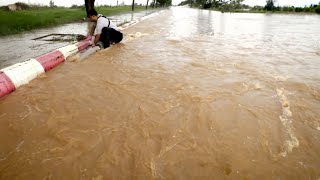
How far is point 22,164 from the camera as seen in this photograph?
305 cm

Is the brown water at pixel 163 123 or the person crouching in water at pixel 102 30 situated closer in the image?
the brown water at pixel 163 123

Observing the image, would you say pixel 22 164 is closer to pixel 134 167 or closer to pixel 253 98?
pixel 134 167

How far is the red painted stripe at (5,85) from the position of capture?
487cm

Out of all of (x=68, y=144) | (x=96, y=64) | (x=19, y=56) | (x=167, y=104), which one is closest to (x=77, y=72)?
(x=96, y=64)

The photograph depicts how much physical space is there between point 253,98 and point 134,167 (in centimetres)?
280

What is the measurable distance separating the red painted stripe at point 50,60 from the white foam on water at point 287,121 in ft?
16.4

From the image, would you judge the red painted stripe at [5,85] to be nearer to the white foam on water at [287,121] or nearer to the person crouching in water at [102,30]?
the person crouching in water at [102,30]

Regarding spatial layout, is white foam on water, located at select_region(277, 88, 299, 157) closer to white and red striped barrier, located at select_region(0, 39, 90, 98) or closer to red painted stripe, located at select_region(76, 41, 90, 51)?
white and red striped barrier, located at select_region(0, 39, 90, 98)

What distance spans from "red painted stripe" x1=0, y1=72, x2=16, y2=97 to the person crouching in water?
12.0 ft

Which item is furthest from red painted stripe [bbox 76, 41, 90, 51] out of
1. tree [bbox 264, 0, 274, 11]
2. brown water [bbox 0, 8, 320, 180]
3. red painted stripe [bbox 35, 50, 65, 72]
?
tree [bbox 264, 0, 274, 11]

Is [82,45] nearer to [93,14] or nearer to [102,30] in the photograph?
[102,30]

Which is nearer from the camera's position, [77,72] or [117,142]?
[117,142]

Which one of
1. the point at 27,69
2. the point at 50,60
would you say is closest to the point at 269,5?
the point at 50,60

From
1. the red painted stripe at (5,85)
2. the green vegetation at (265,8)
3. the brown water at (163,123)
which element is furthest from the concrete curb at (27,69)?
the green vegetation at (265,8)
